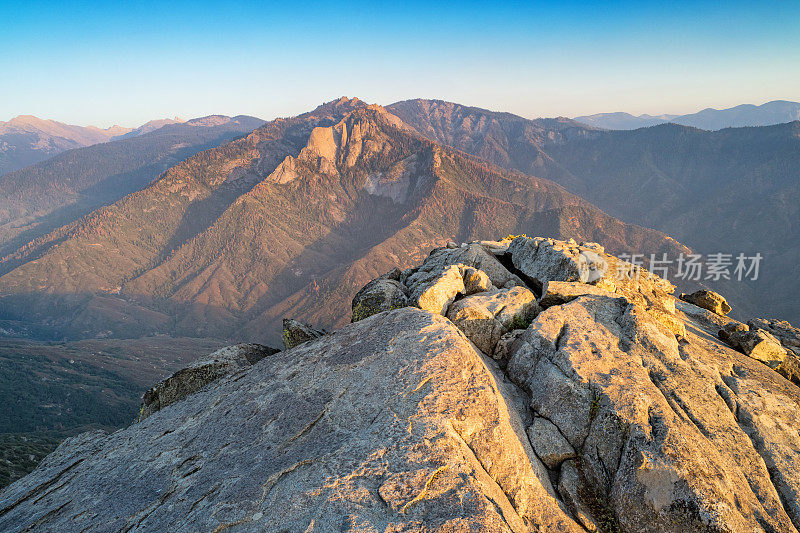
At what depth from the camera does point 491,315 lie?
18375 millimetres

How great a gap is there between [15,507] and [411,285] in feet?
73.6

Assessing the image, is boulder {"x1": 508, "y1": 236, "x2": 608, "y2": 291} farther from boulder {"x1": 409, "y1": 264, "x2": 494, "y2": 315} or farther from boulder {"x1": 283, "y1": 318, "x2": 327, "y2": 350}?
boulder {"x1": 283, "y1": 318, "x2": 327, "y2": 350}

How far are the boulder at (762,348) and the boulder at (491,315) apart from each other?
1209 cm

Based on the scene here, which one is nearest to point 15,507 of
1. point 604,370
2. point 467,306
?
point 467,306

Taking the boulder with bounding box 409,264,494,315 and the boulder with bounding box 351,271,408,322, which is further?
the boulder with bounding box 351,271,408,322

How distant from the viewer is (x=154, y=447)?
594 inches

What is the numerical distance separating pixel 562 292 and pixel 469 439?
41.6 feet

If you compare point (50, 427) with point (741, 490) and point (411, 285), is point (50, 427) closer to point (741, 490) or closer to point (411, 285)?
point (411, 285)

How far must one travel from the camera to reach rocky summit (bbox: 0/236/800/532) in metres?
9.91

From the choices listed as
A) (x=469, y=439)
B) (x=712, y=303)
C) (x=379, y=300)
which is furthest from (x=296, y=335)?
(x=712, y=303)

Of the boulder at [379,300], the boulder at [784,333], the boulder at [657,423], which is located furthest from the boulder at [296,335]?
the boulder at [784,333]

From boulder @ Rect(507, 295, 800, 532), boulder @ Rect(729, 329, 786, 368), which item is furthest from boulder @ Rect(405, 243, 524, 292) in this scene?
boulder @ Rect(729, 329, 786, 368)

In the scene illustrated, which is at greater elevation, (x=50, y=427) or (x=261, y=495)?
(x=261, y=495)

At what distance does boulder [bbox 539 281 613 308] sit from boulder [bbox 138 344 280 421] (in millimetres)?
18910
